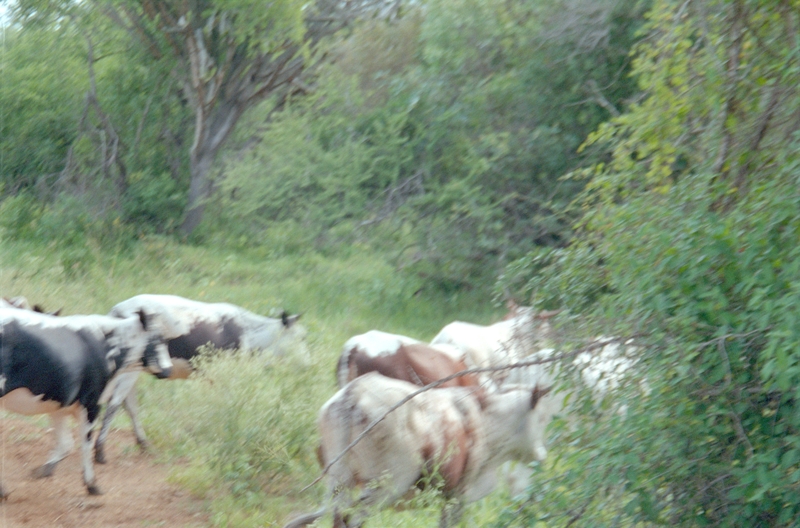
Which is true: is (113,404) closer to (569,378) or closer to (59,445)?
(59,445)

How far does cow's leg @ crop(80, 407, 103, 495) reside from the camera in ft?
18.8

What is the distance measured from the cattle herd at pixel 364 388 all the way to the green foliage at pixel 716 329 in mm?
308

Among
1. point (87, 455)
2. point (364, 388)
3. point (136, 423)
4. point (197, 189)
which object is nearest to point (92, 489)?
point (87, 455)

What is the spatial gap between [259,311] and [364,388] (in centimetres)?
710

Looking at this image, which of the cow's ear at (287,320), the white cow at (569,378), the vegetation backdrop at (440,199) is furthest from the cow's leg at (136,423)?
the white cow at (569,378)

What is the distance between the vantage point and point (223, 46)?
15.9 m

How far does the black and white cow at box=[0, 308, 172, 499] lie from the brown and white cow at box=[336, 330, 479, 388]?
4.87 feet

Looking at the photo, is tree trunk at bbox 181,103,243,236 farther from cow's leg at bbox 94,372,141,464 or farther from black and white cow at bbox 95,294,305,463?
cow's leg at bbox 94,372,141,464

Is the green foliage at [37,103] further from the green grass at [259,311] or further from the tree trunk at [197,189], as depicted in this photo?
the green grass at [259,311]

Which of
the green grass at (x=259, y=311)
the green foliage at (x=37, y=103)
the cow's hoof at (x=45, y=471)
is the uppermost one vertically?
the green foliage at (x=37, y=103)

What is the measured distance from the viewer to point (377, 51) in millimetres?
17422

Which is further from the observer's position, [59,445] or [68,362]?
[59,445]

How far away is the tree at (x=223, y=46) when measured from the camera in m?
14.8

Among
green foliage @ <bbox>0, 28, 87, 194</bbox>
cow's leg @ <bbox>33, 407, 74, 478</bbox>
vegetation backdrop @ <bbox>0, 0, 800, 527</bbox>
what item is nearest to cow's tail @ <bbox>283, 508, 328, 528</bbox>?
vegetation backdrop @ <bbox>0, 0, 800, 527</bbox>
